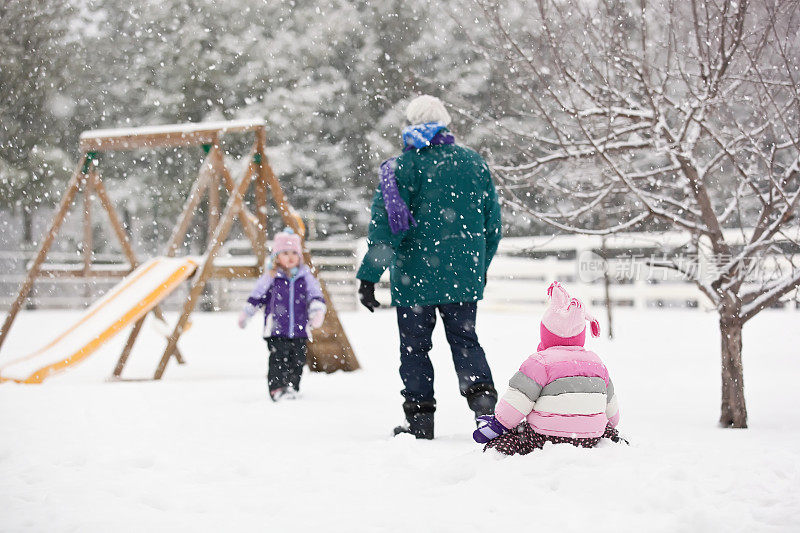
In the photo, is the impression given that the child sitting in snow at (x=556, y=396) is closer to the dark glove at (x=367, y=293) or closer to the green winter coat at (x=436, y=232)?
the green winter coat at (x=436, y=232)

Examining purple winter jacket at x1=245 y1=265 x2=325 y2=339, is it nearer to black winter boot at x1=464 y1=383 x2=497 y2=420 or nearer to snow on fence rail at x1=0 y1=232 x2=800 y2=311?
black winter boot at x1=464 y1=383 x2=497 y2=420

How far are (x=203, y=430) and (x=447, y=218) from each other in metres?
1.67

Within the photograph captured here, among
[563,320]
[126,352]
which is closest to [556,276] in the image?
[126,352]

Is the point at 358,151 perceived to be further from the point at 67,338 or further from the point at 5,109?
the point at 67,338

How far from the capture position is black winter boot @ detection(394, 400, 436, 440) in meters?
3.75

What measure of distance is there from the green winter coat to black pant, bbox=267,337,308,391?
1794 millimetres

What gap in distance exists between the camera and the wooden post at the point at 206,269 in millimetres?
6141

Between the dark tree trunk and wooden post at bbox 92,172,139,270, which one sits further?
wooden post at bbox 92,172,139,270

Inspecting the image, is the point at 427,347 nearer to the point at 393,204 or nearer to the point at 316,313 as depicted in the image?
the point at 393,204

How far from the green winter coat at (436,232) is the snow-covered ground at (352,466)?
28.5 inches

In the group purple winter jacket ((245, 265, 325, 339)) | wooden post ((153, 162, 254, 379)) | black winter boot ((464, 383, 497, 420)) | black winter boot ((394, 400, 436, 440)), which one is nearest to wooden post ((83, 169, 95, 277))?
wooden post ((153, 162, 254, 379))

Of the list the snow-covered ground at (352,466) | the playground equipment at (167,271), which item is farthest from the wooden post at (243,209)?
the snow-covered ground at (352,466)

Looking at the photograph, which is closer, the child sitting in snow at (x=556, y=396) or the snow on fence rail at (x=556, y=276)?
the child sitting in snow at (x=556, y=396)

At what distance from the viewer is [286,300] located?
5523mm
